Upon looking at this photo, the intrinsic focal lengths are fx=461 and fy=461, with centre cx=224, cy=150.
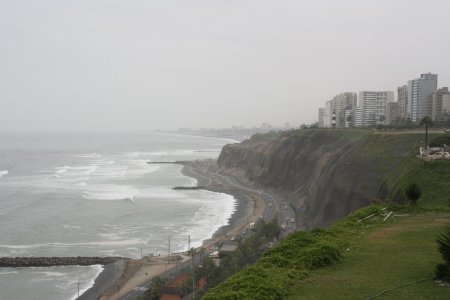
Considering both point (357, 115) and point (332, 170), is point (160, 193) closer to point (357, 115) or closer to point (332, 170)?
point (332, 170)

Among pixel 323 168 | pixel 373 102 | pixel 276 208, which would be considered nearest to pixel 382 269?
pixel 276 208

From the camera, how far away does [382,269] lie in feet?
36.9

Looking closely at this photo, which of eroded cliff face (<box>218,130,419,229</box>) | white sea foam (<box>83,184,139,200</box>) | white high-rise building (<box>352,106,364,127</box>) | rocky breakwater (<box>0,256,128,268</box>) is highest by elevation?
white high-rise building (<box>352,106,364,127</box>)

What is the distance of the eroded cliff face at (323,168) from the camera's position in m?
37.8

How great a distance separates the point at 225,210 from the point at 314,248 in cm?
3944

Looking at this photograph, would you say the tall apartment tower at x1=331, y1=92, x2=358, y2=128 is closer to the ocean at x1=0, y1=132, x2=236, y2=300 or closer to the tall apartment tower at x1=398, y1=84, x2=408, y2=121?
the tall apartment tower at x1=398, y1=84, x2=408, y2=121

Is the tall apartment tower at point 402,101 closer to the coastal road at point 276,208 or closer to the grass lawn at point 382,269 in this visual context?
the coastal road at point 276,208

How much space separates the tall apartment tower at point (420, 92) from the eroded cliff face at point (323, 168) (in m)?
31.7

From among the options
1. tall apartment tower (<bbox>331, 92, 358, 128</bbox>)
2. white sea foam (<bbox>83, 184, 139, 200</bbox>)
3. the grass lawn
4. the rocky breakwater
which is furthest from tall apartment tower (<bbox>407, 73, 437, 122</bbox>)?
the grass lawn

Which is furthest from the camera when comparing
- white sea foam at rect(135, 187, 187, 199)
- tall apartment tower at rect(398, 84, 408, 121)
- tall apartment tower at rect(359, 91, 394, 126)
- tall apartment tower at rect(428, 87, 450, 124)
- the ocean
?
tall apartment tower at rect(359, 91, 394, 126)

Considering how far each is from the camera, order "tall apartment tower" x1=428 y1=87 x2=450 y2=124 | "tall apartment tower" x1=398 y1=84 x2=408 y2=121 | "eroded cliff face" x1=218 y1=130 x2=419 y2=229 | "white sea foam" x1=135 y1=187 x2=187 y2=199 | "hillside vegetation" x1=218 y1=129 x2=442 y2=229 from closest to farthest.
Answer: "hillside vegetation" x1=218 y1=129 x2=442 y2=229 → "eroded cliff face" x1=218 y1=130 x2=419 y2=229 → "white sea foam" x1=135 y1=187 x2=187 y2=199 → "tall apartment tower" x1=428 y1=87 x2=450 y2=124 → "tall apartment tower" x1=398 y1=84 x2=408 y2=121

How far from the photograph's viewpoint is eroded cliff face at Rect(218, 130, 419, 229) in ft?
124

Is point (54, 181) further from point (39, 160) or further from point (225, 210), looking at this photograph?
point (39, 160)

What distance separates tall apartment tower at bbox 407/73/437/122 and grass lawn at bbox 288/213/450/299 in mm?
83657
